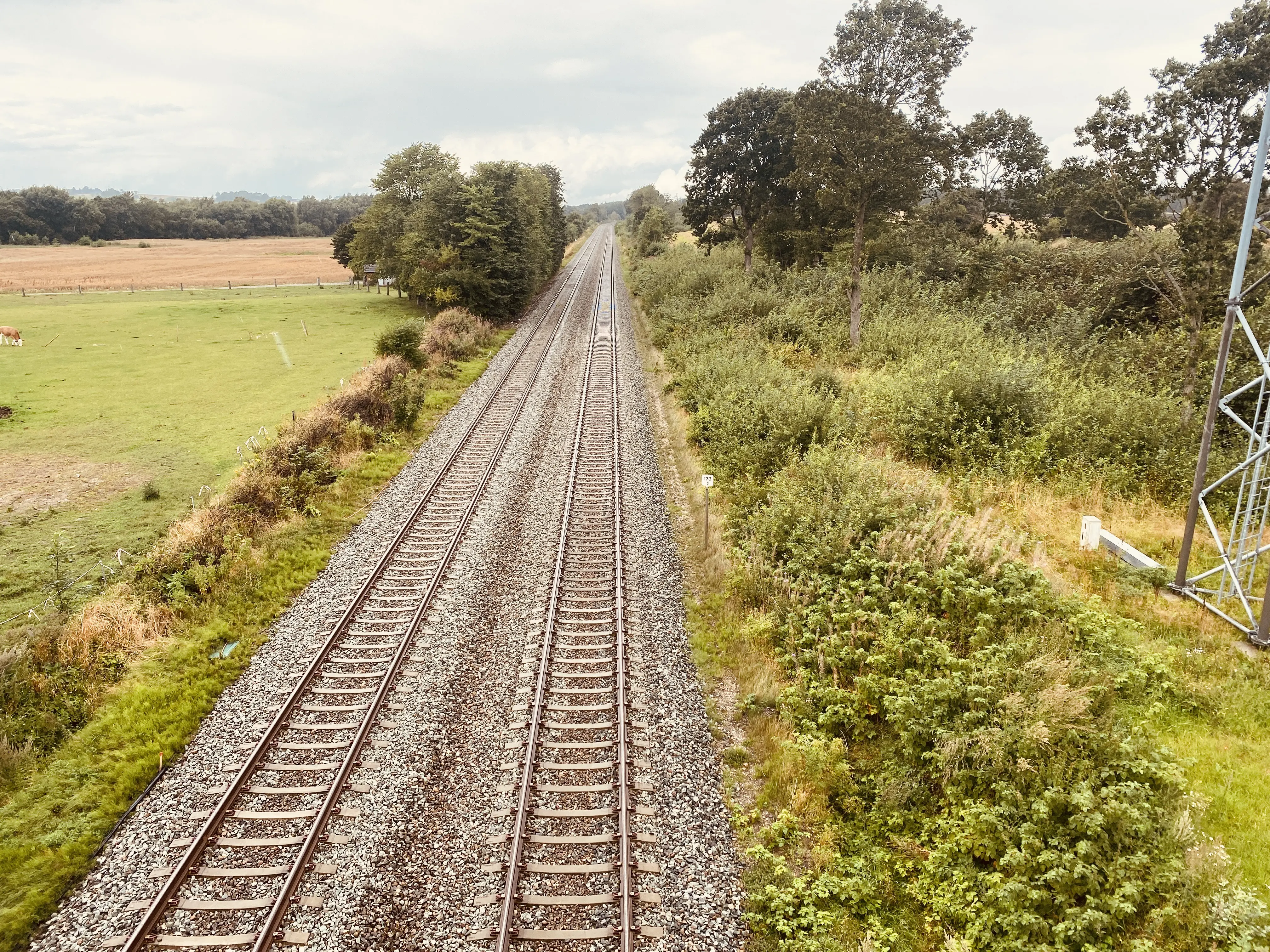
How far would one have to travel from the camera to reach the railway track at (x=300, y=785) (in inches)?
266

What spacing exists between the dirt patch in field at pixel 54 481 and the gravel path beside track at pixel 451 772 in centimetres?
982

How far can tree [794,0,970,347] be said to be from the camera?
2148 centimetres

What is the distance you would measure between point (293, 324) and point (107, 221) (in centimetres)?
10544

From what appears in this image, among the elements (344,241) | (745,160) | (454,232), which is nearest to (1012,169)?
(745,160)

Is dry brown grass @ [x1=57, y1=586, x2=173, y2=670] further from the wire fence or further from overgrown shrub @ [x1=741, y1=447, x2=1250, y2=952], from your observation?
the wire fence

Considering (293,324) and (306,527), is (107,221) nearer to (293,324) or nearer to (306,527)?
(293,324)

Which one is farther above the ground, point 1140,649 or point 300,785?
point 1140,649

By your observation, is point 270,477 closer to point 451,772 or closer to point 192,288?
point 451,772

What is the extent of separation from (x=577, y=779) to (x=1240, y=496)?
10652 mm

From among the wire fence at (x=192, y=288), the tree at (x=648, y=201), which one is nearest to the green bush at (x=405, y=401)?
the wire fence at (x=192, y=288)

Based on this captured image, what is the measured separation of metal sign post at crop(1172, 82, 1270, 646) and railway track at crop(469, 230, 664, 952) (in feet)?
29.5

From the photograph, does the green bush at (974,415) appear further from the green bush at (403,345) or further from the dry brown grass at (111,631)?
the green bush at (403,345)

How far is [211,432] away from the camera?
24078 millimetres

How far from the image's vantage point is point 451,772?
8672 millimetres
